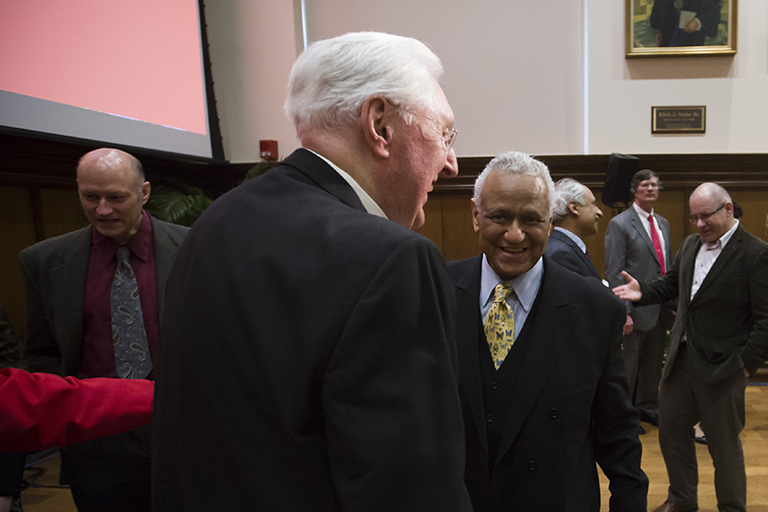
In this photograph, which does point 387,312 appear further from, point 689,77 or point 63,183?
→ point 689,77

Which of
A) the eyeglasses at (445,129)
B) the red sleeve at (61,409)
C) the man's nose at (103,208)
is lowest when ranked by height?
the red sleeve at (61,409)

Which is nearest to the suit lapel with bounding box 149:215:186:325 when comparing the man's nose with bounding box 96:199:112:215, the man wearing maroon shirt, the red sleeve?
the man wearing maroon shirt

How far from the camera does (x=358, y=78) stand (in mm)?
793

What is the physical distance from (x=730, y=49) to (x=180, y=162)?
5.72 meters

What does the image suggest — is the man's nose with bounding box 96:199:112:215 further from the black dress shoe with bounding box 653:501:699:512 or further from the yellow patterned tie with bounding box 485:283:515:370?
the black dress shoe with bounding box 653:501:699:512

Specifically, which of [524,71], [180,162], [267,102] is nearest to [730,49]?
[524,71]

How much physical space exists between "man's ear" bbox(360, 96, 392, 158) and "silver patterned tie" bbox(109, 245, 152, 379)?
5.10 feet

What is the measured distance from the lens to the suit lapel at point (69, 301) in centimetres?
191

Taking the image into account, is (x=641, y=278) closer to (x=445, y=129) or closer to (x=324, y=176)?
(x=445, y=129)

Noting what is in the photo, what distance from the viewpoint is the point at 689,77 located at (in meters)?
5.69

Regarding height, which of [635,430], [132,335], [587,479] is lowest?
[587,479]

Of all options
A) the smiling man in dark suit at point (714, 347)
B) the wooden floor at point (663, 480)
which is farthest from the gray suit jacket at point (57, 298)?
the smiling man in dark suit at point (714, 347)

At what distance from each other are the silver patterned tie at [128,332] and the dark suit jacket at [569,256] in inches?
69.7

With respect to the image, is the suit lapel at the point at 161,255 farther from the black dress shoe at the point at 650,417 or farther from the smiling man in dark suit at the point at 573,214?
the black dress shoe at the point at 650,417
